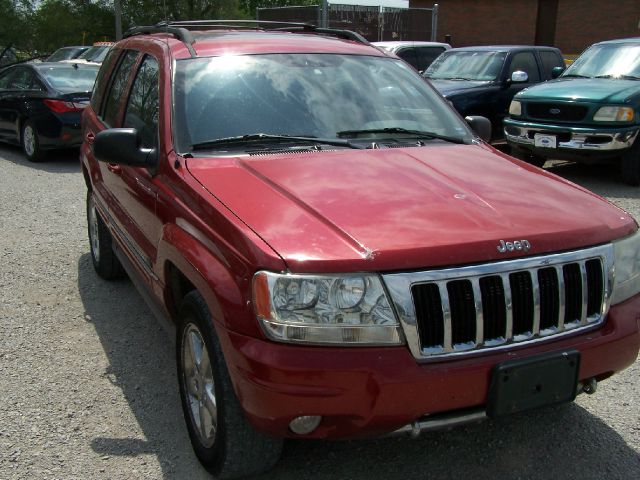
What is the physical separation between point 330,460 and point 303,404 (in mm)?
825

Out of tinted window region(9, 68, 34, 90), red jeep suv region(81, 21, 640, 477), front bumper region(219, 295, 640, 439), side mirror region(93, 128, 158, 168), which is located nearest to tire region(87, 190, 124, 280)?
red jeep suv region(81, 21, 640, 477)

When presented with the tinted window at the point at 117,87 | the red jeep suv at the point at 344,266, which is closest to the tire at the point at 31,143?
the tinted window at the point at 117,87

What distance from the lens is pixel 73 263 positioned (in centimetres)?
595

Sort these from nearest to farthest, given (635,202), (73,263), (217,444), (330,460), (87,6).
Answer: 1. (217,444)
2. (330,460)
3. (73,263)
4. (635,202)
5. (87,6)

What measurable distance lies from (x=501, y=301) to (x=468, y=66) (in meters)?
9.68

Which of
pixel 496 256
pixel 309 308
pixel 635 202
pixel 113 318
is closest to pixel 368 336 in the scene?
pixel 309 308

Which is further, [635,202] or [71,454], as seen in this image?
[635,202]

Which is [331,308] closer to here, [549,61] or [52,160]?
[52,160]

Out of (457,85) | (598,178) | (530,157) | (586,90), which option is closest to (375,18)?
(457,85)

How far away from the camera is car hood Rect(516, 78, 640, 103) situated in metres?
8.62

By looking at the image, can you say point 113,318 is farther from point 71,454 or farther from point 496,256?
point 496,256

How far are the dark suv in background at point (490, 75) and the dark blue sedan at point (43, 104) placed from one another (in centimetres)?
556

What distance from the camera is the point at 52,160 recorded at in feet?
38.0

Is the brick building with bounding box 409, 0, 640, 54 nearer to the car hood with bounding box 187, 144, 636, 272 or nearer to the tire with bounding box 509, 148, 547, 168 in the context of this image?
the tire with bounding box 509, 148, 547, 168
